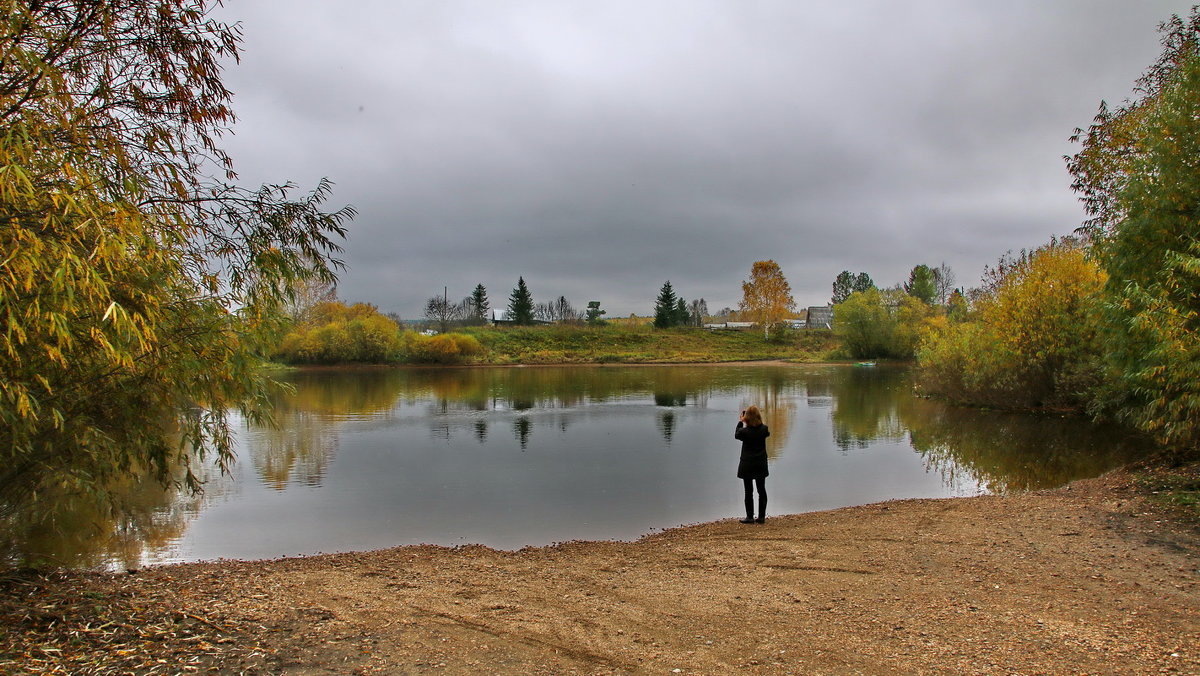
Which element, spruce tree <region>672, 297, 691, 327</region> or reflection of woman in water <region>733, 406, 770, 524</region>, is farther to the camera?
spruce tree <region>672, 297, 691, 327</region>

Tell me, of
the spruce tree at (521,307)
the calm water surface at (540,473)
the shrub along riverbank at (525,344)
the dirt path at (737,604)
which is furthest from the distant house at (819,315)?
the dirt path at (737,604)

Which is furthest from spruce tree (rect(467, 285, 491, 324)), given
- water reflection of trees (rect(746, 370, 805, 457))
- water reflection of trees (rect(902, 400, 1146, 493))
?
water reflection of trees (rect(902, 400, 1146, 493))

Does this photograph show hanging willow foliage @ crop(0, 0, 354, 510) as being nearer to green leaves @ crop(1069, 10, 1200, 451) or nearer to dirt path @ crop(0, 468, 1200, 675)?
dirt path @ crop(0, 468, 1200, 675)

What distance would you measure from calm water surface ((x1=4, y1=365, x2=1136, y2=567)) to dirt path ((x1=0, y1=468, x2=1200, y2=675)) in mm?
2132

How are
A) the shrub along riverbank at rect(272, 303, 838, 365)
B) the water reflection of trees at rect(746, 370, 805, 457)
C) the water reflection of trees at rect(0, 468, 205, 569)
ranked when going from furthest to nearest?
1. the shrub along riverbank at rect(272, 303, 838, 365)
2. the water reflection of trees at rect(746, 370, 805, 457)
3. the water reflection of trees at rect(0, 468, 205, 569)

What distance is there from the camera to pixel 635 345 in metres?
78.8

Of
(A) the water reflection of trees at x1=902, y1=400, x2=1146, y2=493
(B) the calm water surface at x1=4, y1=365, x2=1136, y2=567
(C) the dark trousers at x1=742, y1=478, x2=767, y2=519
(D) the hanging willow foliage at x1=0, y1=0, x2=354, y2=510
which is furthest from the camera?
(A) the water reflection of trees at x1=902, y1=400, x2=1146, y2=493

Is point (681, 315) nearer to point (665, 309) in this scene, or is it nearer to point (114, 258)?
point (665, 309)

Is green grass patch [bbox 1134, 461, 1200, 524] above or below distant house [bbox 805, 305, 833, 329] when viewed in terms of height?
below

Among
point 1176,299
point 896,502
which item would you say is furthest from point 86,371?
point 1176,299

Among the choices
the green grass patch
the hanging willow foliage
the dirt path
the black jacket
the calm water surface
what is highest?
the hanging willow foliage

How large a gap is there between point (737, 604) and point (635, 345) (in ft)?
240

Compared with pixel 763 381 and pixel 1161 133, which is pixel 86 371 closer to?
pixel 1161 133

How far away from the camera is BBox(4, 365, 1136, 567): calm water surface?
9.80 m
